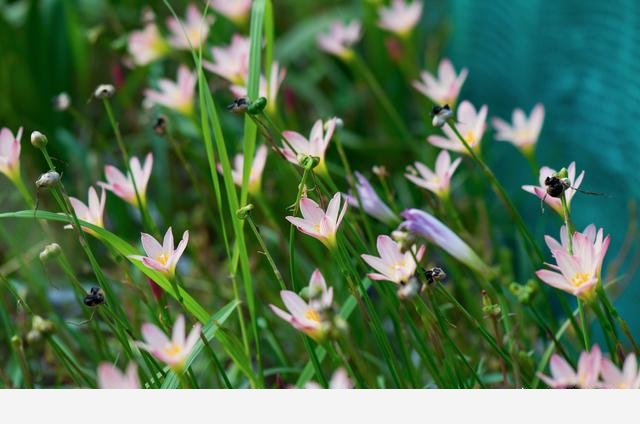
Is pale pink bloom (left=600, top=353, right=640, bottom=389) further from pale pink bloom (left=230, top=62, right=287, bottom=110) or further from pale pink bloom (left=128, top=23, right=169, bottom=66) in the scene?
pale pink bloom (left=128, top=23, right=169, bottom=66)

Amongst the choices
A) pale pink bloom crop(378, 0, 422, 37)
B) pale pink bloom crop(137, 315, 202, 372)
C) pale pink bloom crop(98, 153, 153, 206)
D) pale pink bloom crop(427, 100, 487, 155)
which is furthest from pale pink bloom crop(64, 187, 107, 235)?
pale pink bloom crop(378, 0, 422, 37)

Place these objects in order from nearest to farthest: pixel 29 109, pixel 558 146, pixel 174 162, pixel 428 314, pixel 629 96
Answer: pixel 428 314
pixel 629 96
pixel 558 146
pixel 29 109
pixel 174 162

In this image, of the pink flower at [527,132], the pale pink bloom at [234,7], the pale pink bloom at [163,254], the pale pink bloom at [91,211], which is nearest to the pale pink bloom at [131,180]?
the pale pink bloom at [91,211]

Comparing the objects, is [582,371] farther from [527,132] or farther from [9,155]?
[9,155]

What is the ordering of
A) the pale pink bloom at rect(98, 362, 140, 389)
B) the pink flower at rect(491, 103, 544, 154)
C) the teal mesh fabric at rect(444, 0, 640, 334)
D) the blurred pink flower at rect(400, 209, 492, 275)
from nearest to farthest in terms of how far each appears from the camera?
the pale pink bloom at rect(98, 362, 140, 389) → the blurred pink flower at rect(400, 209, 492, 275) → the pink flower at rect(491, 103, 544, 154) → the teal mesh fabric at rect(444, 0, 640, 334)

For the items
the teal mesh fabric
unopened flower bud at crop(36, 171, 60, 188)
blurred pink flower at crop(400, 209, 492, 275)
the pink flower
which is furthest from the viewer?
the teal mesh fabric
